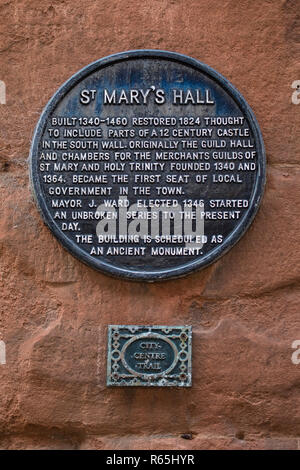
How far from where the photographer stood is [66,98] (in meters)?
3.16

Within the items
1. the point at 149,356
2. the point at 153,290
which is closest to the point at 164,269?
the point at 153,290

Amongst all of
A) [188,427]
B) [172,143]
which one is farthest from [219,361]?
[172,143]

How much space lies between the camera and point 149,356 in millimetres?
2984

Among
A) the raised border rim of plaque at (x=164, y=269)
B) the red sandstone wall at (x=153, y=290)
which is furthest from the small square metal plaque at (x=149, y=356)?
the raised border rim of plaque at (x=164, y=269)

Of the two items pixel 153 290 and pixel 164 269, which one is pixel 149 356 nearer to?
pixel 153 290

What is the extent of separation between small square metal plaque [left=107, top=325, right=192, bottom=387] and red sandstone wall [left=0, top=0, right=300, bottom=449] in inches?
2.2

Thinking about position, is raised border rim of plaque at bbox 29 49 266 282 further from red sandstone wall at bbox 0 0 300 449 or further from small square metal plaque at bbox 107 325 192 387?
small square metal plaque at bbox 107 325 192 387

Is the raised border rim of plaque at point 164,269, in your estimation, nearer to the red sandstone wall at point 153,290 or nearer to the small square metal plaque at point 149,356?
the red sandstone wall at point 153,290

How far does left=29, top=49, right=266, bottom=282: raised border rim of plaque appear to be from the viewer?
117 inches

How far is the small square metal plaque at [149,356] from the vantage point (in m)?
2.96

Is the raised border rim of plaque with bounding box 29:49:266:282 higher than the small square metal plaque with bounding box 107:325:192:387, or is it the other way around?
the raised border rim of plaque with bounding box 29:49:266:282

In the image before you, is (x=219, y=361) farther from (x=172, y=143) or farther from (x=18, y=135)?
(x=18, y=135)

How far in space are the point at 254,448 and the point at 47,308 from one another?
1342 mm

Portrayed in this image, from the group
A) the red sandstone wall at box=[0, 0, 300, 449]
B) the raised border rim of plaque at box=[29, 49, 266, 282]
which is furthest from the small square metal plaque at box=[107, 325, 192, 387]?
the raised border rim of plaque at box=[29, 49, 266, 282]
